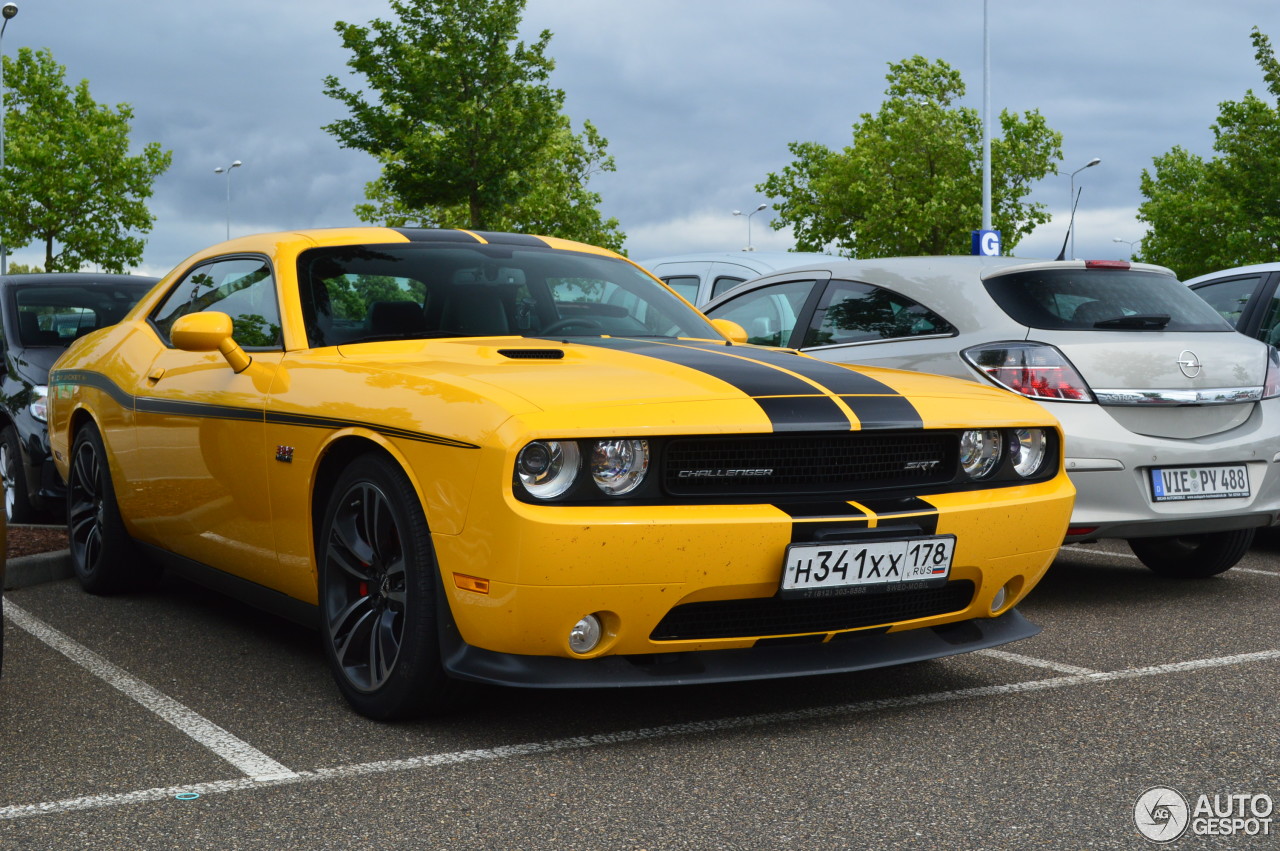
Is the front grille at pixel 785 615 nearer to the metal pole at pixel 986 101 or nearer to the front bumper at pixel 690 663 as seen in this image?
the front bumper at pixel 690 663

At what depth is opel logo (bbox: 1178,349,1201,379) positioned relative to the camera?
5.75m

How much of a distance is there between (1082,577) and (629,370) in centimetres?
357

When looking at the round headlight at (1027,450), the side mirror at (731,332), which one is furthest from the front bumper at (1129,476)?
the side mirror at (731,332)

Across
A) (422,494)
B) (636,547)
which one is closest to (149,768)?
(422,494)

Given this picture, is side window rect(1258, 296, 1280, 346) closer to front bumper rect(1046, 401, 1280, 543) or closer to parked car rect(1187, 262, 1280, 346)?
parked car rect(1187, 262, 1280, 346)

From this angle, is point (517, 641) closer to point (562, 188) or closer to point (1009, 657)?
point (1009, 657)

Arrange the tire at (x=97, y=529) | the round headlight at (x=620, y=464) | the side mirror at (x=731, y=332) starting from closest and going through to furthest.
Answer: the round headlight at (x=620, y=464)
the side mirror at (x=731, y=332)
the tire at (x=97, y=529)

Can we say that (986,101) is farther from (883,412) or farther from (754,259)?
(883,412)

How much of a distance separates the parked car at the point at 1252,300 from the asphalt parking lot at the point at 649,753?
2.88m

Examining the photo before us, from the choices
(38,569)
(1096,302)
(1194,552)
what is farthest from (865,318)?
(38,569)

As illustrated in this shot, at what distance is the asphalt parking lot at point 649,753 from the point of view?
3100 millimetres

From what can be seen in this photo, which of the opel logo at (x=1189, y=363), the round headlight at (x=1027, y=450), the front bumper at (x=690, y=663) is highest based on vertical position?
the opel logo at (x=1189, y=363)

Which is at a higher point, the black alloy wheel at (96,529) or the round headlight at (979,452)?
the round headlight at (979,452)

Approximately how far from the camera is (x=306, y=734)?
12.8ft
